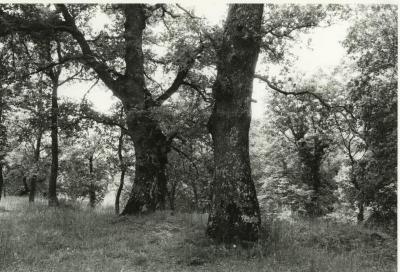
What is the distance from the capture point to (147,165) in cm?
1327

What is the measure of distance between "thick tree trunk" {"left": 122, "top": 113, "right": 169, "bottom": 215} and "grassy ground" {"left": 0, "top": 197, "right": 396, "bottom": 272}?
202cm

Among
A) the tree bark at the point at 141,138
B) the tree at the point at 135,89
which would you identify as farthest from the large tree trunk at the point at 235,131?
the tree bark at the point at 141,138

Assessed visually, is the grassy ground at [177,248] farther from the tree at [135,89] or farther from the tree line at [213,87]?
the tree at [135,89]

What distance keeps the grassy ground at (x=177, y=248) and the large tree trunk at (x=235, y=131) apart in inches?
21.6

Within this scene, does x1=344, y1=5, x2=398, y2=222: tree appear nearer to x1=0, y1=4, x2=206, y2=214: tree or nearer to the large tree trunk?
the large tree trunk

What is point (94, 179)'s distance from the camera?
37.9m

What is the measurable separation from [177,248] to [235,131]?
9.92 ft

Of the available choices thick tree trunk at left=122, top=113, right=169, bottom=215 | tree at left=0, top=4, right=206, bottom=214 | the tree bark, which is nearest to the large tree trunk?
tree at left=0, top=4, right=206, bottom=214

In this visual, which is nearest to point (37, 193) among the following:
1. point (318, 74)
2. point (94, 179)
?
point (94, 179)

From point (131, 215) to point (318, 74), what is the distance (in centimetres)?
2267

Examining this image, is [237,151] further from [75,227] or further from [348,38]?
[348,38]

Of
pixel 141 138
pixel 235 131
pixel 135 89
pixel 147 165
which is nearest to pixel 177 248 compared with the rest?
pixel 235 131

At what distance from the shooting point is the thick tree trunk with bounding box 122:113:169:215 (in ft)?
42.7

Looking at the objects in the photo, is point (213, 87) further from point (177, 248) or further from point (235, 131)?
point (177, 248)
